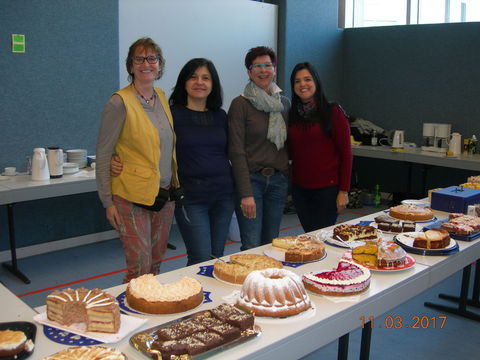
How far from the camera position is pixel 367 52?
6.49 m

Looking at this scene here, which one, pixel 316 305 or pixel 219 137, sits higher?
pixel 219 137

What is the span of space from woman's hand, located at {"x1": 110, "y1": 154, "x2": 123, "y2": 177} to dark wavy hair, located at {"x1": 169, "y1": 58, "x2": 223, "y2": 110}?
41cm

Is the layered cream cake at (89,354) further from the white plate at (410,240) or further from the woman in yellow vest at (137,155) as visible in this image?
the white plate at (410,240)

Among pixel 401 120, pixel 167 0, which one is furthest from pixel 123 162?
pixel 401 120

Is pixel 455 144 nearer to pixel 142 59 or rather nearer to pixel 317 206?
pixel 317 206

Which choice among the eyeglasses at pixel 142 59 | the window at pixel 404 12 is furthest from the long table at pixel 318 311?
the window at pixel 404 12

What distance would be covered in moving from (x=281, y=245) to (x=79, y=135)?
2.76m

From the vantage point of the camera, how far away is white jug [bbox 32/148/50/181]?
148 inches

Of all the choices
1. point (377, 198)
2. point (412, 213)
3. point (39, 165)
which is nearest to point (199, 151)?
point (412, 213)

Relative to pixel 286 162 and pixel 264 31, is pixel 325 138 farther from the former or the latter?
pixel 264 31

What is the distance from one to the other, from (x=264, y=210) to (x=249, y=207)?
0.22 metres

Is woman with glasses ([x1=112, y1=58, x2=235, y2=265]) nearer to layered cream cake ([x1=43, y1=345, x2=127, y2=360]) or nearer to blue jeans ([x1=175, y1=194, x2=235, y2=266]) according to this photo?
blue jeans ([x1=175, y1=194, x2=235, y2=266])

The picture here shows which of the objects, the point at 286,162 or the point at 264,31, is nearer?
the point at 286,162

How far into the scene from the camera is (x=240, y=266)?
1875 mm
